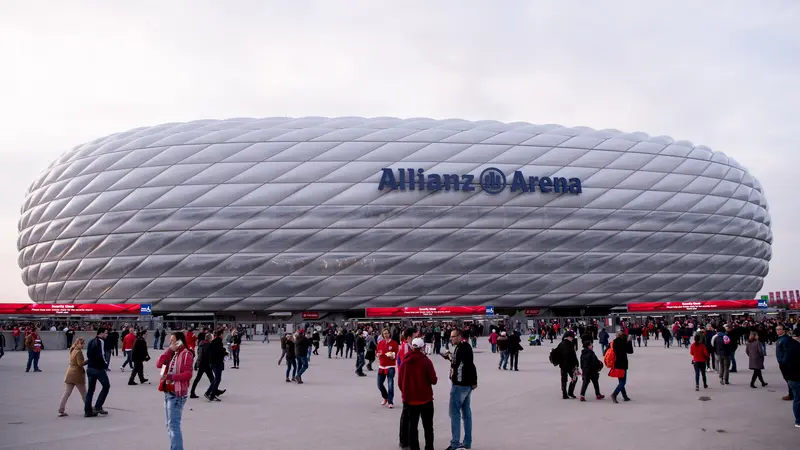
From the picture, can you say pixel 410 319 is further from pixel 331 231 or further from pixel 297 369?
pixel 297 369

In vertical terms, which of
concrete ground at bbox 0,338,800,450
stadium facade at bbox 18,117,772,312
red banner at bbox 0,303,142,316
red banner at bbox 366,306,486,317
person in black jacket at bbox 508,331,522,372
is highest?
stadium facade at bbox 18,117,772,312

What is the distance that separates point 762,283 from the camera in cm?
6969

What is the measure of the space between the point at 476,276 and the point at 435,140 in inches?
453

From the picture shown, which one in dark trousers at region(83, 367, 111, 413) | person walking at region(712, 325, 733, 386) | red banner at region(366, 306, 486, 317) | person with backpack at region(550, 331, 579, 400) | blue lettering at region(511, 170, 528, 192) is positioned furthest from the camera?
blue lettering at region(511, 170, 528, 192)

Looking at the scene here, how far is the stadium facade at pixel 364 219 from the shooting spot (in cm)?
5506

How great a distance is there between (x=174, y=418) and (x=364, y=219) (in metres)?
46.9

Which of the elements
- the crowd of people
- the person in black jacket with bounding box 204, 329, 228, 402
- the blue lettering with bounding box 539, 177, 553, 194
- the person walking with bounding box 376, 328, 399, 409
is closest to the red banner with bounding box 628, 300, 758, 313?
the blue lettering with bounding box 539, 177, 553, 194

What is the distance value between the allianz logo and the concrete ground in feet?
125

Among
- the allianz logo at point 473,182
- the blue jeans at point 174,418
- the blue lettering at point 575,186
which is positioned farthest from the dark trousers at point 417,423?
the blue lettering at point 575,186

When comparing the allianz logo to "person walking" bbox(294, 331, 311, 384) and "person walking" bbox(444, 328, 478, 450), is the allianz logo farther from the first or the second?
"person walking" bbox(444, 328, 478, 450)

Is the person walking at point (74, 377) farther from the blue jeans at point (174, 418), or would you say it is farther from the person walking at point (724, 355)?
the person walking at point (724, 355)

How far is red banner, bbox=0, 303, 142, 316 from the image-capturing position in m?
42.8

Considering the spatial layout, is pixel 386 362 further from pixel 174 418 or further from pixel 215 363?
pixel 174 418

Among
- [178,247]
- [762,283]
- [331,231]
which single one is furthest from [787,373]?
[762,283]
